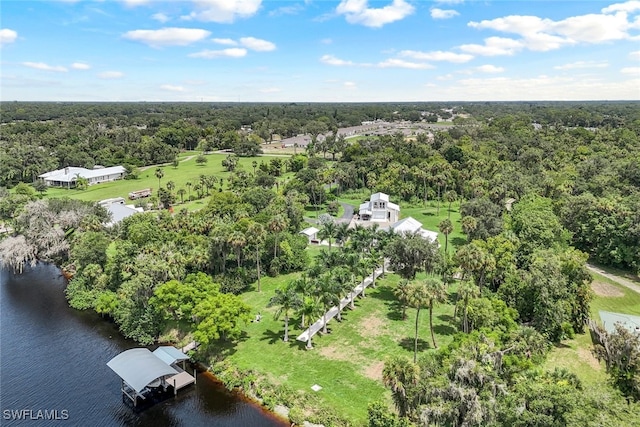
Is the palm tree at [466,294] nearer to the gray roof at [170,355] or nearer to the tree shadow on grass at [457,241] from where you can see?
the gray roof at [170,355]

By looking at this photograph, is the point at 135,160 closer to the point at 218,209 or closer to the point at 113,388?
the point at 218,209

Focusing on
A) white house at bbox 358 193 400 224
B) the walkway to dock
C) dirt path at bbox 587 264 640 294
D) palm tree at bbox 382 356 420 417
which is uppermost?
palm tree at bbox 382 356 420 417

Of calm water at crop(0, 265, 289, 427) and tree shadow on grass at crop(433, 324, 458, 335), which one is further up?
tree shadow on grass at crop(433, 324, 458, 335)

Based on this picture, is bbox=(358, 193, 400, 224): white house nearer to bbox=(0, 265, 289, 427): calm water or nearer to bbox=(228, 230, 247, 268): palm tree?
bbox=(228, 230, 247, 268): palm tree

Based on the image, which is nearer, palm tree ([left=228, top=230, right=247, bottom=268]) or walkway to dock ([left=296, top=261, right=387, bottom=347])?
walkway to dock ([left=296, top=261, right=387, bottom=347])

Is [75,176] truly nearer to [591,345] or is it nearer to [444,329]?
[444,329]

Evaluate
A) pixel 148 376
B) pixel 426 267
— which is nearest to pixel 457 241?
pixel 426 267

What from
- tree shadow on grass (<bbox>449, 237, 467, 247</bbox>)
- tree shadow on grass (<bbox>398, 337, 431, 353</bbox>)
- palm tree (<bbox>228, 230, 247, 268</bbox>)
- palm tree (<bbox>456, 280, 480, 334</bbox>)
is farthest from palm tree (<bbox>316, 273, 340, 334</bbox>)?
tree shadow on grass (<bbox>449, 237, 467, 247</bbox>)
